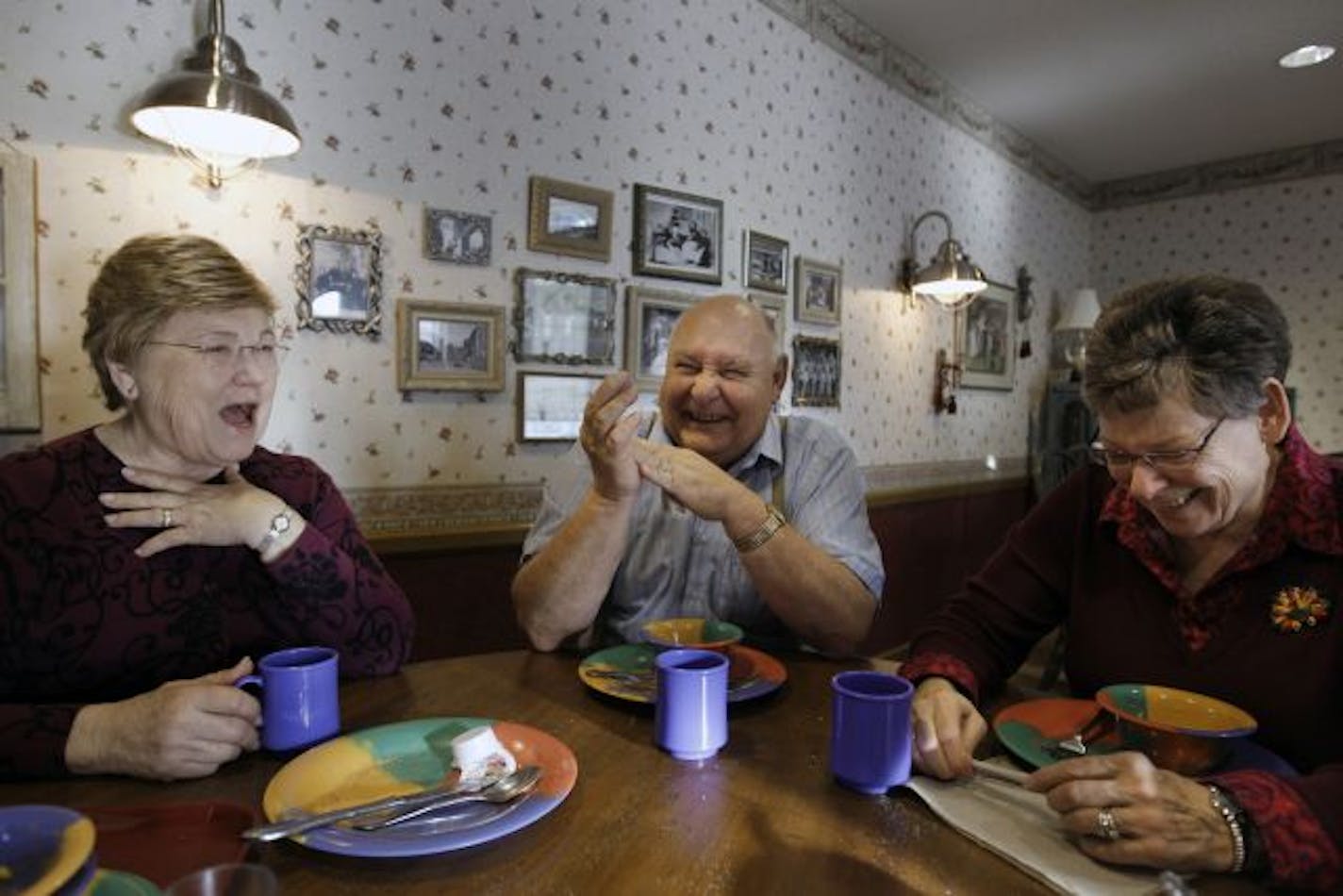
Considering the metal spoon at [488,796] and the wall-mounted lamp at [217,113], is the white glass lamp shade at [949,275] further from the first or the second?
the metal spoon at [488,796]

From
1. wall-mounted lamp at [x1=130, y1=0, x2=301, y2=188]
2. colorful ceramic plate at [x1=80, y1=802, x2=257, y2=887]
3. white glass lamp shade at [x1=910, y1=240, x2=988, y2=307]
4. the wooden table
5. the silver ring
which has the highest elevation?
white glass lamp shade at [x1=910, y1=240, x2=988, y2=307]

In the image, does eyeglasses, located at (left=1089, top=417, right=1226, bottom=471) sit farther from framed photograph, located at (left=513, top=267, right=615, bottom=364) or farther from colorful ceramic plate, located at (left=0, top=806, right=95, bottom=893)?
framed photograph, located at (left=513, top=267, right=615, bottom=364)

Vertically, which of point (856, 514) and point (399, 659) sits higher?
point (856, 514)

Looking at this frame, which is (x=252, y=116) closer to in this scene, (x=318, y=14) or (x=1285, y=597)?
(x=318, y=14)

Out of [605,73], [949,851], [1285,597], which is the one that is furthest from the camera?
[605,73]

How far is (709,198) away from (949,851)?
257 centimetres

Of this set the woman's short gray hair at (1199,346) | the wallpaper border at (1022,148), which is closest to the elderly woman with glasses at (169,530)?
the woman's short gray hair at (1199,346)

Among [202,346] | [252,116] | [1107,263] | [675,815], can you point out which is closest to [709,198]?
[252,116]

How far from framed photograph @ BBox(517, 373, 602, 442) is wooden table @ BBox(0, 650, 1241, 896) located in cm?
137

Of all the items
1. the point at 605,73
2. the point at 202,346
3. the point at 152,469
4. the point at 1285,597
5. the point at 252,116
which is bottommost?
the point at 1285,597

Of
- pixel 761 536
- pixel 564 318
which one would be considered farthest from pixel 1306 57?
pixel 761 536

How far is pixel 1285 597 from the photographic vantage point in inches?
42.1

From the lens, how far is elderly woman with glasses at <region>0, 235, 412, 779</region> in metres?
1.13

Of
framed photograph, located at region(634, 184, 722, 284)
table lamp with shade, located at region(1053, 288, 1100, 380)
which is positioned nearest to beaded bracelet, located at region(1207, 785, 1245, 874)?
framed photograph, located at region(634, 184, 722, 284)
